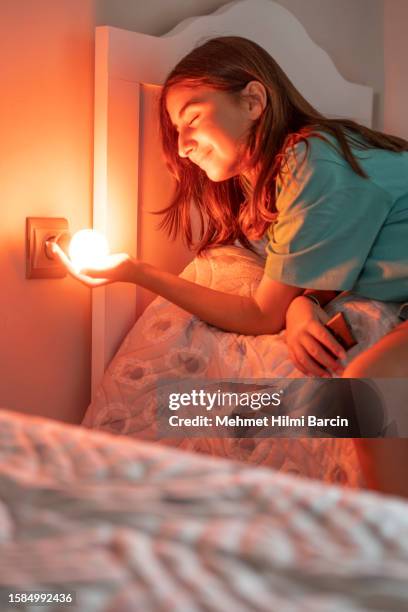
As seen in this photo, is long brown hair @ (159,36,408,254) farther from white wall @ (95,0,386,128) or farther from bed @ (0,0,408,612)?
bed @ (0,0,408,612)

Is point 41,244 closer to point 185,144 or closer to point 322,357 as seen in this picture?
point 185,144

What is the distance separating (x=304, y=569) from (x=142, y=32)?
5.14ft

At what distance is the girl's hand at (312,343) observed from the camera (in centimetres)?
125

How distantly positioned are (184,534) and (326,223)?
1068 millimetres

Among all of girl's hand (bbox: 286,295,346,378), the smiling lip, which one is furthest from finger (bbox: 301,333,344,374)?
the smiling lip

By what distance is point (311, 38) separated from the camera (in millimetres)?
2111

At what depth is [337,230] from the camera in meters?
1.36

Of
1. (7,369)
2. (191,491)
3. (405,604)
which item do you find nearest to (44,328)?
(7,369)

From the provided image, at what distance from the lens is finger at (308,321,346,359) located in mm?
1253

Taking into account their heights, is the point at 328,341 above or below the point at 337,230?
below

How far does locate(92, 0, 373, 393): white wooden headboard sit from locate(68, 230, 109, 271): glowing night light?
0.11m

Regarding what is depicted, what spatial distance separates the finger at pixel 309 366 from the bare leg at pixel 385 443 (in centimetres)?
5

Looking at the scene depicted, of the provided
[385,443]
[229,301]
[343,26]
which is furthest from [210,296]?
[343,26]

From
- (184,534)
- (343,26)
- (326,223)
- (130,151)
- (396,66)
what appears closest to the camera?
(184,534)
